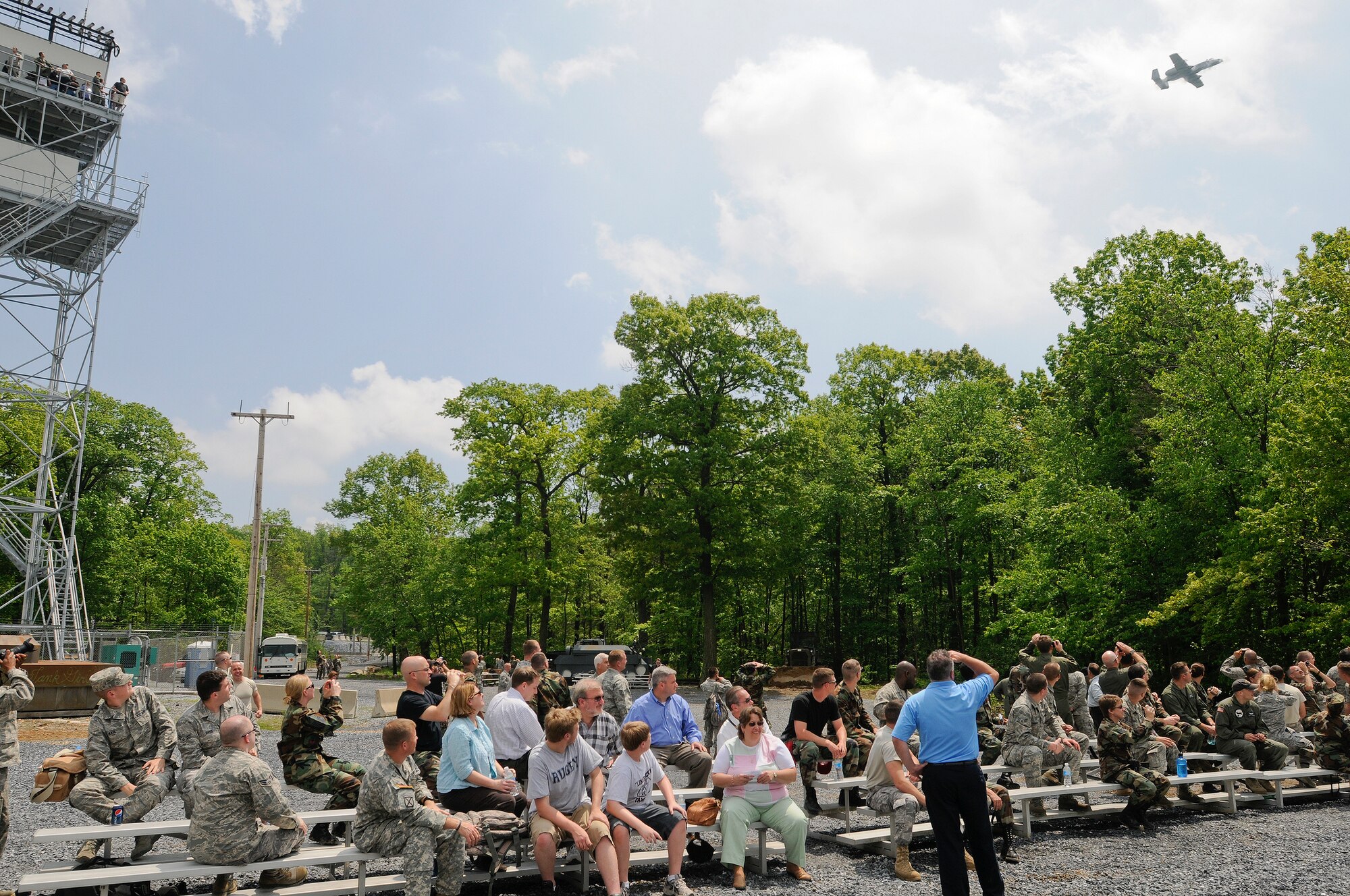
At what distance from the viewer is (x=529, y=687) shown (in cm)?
758

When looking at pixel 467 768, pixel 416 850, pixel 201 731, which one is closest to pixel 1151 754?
pixel 467 768

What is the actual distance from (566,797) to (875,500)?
3242 cm

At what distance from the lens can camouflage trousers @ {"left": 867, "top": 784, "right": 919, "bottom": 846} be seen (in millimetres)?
7508

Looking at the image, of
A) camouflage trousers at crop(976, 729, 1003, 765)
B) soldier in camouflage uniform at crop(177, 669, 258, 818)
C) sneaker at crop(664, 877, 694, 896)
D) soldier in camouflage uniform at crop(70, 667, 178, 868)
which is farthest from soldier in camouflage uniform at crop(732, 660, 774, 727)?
soldier in camouflage uniform at crop(70, 667, 178, 868)

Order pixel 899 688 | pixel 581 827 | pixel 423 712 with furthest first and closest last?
pixel 899 688 < pixel 423 712 < pixel 581 827

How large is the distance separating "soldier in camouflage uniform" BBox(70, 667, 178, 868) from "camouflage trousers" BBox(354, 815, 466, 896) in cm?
202

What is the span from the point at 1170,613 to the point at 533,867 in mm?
17372

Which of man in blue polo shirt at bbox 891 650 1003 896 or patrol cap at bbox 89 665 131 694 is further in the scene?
patrol cap at bbox 89 665 131 694

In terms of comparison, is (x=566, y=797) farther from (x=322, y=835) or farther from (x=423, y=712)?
(x=322, y=835)

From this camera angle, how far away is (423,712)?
7457 mm

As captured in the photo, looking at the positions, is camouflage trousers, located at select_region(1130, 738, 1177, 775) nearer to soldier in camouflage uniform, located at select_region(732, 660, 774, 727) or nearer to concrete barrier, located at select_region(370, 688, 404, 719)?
soldier in camouflage uniform, located at select_region(732, 660, 774, 727)

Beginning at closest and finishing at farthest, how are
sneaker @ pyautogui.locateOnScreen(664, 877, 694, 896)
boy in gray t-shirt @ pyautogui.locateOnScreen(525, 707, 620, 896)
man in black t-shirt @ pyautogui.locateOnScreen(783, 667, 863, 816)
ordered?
1. boy in gray t-shirt @ pyautogui.locateOnScreen(525, 707, 620, 896)
2. sneaker @ pyautogui.locateOnScreen(664, 877, 694, 896)
3. man in black t-shirt @ pyautogui.locateOnScreen(783, 667, 863, 816)

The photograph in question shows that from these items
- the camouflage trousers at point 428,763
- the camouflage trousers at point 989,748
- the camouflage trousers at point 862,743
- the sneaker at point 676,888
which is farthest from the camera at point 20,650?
the camouflage trousers at point 989,748

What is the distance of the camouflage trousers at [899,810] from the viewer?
7508 mm
